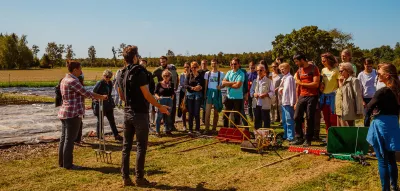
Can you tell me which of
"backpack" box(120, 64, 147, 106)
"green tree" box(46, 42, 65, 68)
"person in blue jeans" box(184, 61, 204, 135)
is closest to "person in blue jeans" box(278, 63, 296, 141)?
"person in blue jeans" box(184, 61, 204, 135)

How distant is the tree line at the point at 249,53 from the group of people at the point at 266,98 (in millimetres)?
20971

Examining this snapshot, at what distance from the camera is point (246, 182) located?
585cm

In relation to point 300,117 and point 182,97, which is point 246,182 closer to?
point 300,117

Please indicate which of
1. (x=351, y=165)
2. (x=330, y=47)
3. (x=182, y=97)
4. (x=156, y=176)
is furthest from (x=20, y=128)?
(x=330, y=47)

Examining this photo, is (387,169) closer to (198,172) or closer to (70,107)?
(198,172)

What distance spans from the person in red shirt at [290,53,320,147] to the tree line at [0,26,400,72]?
74.4 feet

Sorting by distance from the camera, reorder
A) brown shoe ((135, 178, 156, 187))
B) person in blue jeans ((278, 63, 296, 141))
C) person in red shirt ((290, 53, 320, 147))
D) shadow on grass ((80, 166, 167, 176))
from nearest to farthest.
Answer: brown shoe ((135, 178, 156, 187)) < shadow on grass ((80, 166, 167, 176)) < person in red shirt ((290, 53, 320, 147)) < person in blue jeans ((278, 63, 296, 141))

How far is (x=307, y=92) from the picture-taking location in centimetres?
820

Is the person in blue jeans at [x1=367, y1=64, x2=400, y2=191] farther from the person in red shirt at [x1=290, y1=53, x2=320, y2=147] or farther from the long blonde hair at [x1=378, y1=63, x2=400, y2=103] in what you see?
the person in red shirt at [x1=290, y1=53, x2=320, y2=147]

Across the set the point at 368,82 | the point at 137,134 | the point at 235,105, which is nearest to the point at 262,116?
the point at 235,105

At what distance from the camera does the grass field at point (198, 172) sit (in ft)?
18.7

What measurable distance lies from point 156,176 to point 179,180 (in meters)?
0.47

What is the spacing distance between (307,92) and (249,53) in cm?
8812

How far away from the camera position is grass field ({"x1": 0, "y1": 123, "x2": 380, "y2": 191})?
18.7ft
